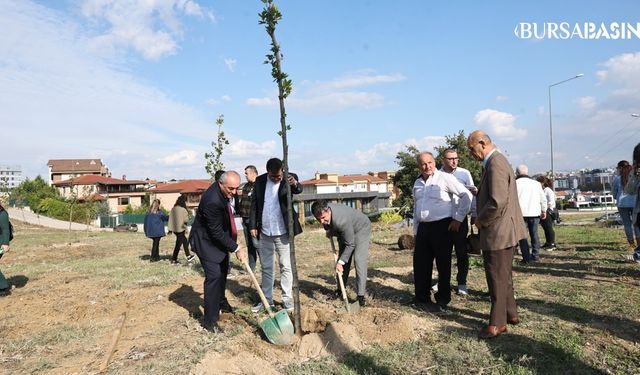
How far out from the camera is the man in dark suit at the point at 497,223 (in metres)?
4.20

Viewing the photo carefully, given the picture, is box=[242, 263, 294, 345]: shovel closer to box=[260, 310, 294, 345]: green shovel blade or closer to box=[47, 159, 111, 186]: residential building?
box=[260, 310, 294, 345]: green shovel blade

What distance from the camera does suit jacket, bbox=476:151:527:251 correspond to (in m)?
4.18

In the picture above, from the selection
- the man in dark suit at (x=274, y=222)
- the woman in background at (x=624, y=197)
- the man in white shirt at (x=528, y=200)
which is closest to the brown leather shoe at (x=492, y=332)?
the man in dark suit at (x=274, y=222)

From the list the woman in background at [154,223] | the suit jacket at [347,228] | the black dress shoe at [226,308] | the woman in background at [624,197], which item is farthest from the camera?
the woman in background at [154,223]

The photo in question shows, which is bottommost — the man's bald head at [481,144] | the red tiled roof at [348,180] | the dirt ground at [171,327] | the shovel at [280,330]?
the dirt ground at [171,327]

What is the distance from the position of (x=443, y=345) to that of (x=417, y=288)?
1.46m

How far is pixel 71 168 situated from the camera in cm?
8625

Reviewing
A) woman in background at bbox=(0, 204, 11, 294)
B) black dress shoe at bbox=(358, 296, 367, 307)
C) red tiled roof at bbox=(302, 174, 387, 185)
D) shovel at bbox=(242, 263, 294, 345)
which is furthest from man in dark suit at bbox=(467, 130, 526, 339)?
red tiled roof at bbox=(302, 174, 387, 185)

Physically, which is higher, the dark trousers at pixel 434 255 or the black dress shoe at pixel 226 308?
the dark trousers at pixel 434 255

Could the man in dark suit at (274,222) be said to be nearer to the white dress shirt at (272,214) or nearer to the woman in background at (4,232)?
the white dress shirt at (272,214)

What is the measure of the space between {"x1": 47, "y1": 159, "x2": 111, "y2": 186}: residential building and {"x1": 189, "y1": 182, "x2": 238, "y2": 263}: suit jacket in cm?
8859

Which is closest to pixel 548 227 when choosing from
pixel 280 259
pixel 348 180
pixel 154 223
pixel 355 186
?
pixel 280 259

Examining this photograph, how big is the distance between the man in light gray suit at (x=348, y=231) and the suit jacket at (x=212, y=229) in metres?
1.05

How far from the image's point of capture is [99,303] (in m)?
6.71
